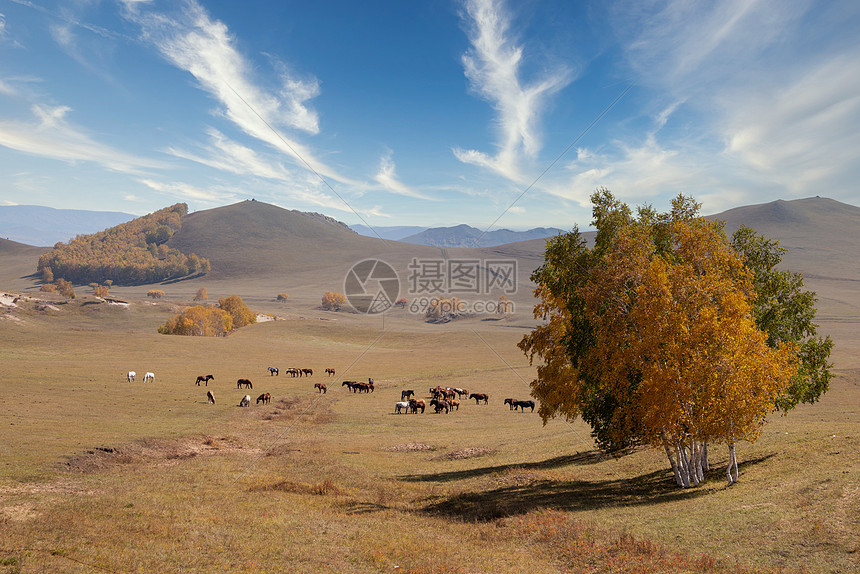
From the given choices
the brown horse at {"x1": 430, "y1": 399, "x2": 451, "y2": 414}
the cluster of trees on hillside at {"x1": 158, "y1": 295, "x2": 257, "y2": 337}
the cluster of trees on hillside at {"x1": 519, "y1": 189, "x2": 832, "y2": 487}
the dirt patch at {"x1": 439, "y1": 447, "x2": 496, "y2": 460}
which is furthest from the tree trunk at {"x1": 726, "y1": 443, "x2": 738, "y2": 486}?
the cluster of trees on hillside at {"x1": 158, "y1": 295, "x2": 257, "y2": 337}

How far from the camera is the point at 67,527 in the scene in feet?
46.6

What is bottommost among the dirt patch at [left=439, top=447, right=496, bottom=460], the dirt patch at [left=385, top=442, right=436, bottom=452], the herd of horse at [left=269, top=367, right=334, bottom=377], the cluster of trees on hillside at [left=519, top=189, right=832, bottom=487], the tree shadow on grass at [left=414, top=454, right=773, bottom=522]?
the herd of horse at [left=269, top=367, right=334, bottom=377]

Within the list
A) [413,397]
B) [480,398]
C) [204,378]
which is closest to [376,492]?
[413,397]

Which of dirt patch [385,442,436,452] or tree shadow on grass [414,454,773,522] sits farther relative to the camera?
dirt patch [385,442,436,452]

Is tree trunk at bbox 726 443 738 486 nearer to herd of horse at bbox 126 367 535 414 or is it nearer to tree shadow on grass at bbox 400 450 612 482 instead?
tree shadow on grass at bbox 400 450 612 482

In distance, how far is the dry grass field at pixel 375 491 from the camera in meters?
13.8

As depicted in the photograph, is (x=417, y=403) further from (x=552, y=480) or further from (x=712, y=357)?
(x=712, y=357)

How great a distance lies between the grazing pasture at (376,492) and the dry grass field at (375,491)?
11 cm

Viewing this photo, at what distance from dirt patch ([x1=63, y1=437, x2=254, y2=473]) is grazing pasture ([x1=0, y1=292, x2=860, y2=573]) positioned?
17 cm

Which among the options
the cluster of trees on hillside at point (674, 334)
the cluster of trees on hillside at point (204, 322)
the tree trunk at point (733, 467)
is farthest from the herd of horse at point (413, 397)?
the cluster of trees on hillside at point (204, 322)

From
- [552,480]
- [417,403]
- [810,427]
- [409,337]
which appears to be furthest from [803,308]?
[409,337]

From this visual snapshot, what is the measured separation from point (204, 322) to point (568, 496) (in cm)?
11827

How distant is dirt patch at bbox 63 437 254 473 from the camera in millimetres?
22750

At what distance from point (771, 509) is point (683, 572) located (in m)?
5.92
